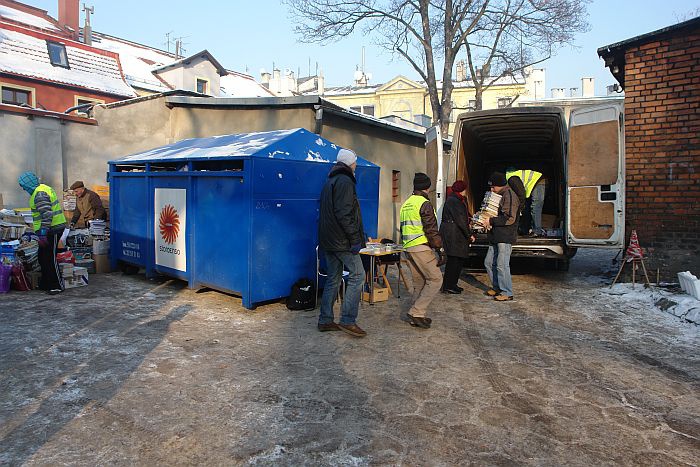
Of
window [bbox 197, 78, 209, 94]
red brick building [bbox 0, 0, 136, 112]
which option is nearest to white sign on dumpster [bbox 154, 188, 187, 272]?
red brick building [bbox 0, 0, 136, 112]

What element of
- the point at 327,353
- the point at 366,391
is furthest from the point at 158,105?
the point at 366,391

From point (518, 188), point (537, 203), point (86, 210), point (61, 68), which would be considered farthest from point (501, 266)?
point (61, 68)

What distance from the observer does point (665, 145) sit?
7.46m

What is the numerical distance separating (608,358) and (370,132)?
926 cm

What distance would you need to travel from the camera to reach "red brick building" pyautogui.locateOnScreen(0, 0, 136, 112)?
20375 mm

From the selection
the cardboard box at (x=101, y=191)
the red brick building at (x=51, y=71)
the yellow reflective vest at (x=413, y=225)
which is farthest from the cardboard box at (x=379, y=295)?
the red brick building at (x=51, y=71)

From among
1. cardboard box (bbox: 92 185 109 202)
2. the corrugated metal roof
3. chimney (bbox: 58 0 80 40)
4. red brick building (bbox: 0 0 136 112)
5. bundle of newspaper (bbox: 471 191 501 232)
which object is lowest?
bundle of newspaper (bbox: 471 191 501 232)

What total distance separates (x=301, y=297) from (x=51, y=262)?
385 centimetres

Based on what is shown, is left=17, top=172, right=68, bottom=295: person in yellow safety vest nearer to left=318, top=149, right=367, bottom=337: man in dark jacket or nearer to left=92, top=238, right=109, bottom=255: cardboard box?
left=92, top=238, right=109, bottom=255: cardboard box

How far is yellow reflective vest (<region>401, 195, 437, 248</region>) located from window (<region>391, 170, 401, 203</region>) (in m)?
8.88

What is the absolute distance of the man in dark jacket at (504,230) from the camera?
279 inches

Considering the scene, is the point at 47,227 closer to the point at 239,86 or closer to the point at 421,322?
the point at 421,322

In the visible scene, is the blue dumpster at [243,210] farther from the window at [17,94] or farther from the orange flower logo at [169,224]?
the window at [17,94]

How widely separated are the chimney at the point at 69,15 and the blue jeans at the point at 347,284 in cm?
2944
